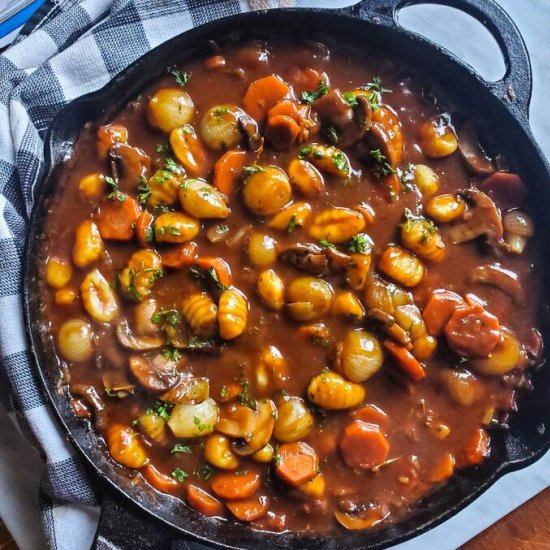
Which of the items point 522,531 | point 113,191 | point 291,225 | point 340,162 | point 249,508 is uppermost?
point 113,191

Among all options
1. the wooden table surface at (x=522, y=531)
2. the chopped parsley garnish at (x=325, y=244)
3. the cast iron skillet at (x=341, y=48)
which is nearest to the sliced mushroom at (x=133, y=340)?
the cast iron skillet at (x=341, y=48)

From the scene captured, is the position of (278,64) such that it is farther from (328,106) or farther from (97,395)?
(97,395)

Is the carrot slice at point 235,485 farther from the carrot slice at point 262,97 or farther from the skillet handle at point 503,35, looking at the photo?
the skillet handle at point 503,35

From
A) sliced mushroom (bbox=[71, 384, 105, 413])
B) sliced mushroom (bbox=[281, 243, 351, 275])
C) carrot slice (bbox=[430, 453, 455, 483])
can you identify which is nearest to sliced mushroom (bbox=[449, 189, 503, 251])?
sliced mushroom (bbox=[281, 243, 351, 275])

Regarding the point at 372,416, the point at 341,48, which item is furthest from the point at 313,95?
the point at 372,416

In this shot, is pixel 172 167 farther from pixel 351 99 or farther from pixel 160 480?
pixel 160 480

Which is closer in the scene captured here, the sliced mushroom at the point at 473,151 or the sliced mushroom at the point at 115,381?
the sliced mushroom at the point at 115,381
